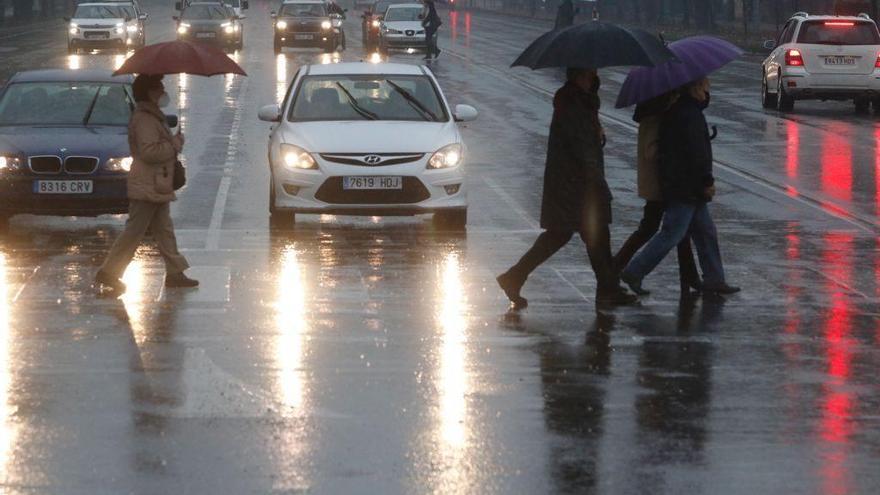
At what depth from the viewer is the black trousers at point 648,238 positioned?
41.1ft

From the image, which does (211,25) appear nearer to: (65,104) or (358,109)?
(65,104)

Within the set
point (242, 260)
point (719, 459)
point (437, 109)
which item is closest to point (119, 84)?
point (437, 109)

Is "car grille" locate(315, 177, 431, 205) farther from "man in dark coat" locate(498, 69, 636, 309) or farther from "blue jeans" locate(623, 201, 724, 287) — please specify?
"man in dark coat" locate(498, 69, 636, 309)

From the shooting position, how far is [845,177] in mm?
20922

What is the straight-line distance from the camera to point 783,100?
32.1m

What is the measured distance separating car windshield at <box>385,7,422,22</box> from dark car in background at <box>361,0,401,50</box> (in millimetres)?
358

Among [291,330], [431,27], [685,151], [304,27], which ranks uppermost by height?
[685,151]

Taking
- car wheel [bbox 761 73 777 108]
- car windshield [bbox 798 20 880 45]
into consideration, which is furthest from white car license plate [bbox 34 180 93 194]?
car wheel [bbox 761 73 777 108]

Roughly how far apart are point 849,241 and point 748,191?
4.23 meters

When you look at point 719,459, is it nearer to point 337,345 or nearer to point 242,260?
point 337,345

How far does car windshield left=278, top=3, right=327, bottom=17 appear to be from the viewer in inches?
2192

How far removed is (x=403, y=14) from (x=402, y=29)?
69.7 inches

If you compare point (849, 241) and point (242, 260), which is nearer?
point (242, 260)

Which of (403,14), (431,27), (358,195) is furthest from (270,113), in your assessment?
(403,14)
